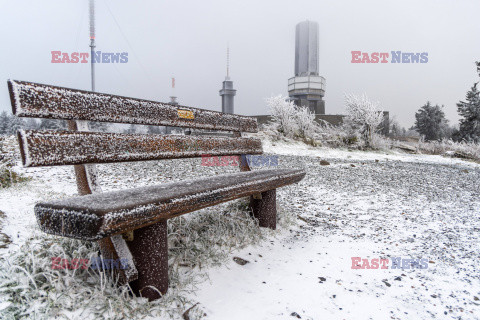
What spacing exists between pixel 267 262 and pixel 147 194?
1.22 metres

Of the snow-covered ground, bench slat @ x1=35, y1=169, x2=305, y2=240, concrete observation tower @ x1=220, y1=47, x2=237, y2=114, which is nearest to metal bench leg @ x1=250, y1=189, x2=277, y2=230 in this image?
the snow-covered ground

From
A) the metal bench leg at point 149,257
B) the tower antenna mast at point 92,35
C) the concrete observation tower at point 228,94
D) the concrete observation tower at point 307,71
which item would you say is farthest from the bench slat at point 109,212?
the concrete observation tower at point 228,94

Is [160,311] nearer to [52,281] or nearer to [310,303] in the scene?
[52,281]

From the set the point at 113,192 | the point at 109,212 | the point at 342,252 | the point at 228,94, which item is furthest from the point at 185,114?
the point at 228,94

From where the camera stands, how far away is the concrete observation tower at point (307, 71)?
45.3m

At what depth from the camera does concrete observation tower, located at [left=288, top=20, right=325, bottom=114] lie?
45.3 metres

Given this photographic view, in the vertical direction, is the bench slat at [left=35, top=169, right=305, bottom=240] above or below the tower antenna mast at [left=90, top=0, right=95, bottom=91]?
below

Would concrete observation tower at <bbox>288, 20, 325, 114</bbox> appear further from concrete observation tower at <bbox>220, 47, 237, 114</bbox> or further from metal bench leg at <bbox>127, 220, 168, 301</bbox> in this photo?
metal bench leg at <bbox>127, 220, 168, 301</bbox>

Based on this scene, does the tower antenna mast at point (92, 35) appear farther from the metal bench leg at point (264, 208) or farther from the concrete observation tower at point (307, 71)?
the concrete observation tower at point (307, 71)

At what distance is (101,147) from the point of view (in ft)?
5.57

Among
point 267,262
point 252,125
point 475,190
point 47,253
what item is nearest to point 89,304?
point 47,253

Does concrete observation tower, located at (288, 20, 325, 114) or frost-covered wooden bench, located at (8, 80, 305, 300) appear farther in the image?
concrete observation tower, located at (288, 20, 325, 114)

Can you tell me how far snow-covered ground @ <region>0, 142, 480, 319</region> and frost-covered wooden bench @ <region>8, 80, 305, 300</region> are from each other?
1.37ft

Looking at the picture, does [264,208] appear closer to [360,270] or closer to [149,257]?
[360,270]
